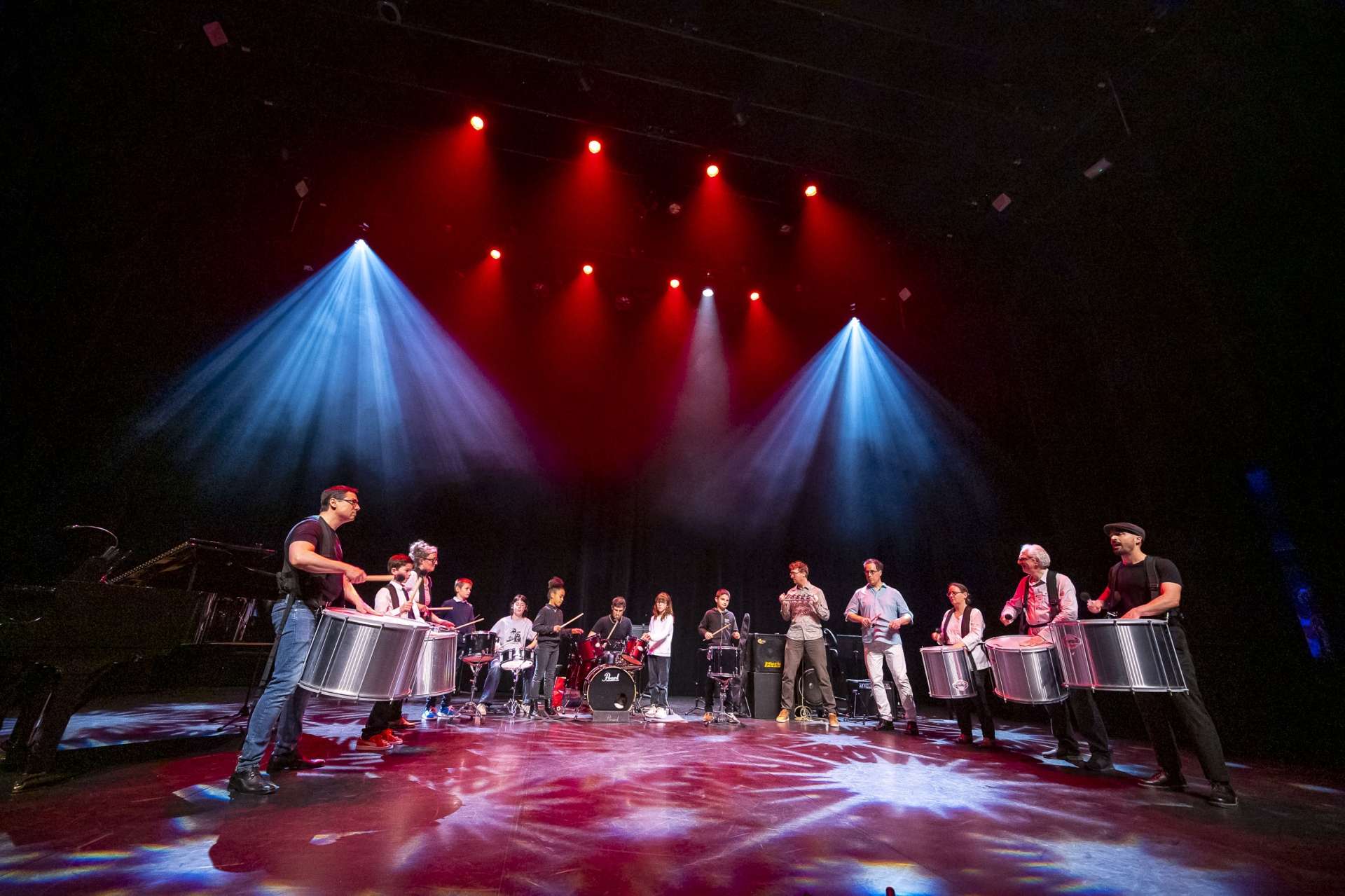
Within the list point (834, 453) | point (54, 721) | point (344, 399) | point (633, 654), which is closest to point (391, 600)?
Answer: point (54, 721)

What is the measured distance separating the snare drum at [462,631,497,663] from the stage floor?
6.95ft

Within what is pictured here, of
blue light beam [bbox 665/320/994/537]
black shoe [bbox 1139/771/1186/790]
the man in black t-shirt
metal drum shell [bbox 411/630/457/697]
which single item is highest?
blue light beam [bbox 665/320/994/537]

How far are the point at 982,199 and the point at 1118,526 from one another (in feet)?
20.6

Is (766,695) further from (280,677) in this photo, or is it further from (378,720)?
(280,677)

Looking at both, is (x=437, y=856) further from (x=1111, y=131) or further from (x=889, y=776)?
(x=1111, y=131)

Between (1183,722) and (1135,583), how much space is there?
3.01 ft

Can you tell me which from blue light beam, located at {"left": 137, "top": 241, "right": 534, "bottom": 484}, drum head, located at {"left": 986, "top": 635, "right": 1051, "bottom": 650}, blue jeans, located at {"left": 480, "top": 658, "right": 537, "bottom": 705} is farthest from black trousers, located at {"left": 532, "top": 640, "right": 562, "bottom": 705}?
drum head, located at {"left": 986, "top": 635, "right": 1051, "bottom": 650}

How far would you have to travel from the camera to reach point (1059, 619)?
14.6ft

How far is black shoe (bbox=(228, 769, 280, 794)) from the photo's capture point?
3072mm

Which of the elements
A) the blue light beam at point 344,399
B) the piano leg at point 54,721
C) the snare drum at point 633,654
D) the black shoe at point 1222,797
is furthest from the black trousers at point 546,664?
the black shoe at point 1222,797

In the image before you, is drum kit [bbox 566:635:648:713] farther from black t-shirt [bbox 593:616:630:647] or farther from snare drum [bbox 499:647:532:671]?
snare drum [bbox 499:647:532:671]

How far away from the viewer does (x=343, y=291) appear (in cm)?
1009

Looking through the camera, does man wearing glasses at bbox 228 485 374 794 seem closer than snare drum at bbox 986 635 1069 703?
Yes

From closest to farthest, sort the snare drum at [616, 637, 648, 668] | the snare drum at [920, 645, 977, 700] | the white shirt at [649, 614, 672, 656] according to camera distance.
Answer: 1. the snare drum at [920, 645, 977, 700]
2. the snare drum at [616, 637, 648, 668]
3. the white shirt at [649, 614, 672, 656]
